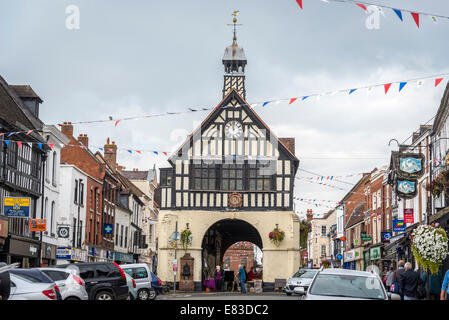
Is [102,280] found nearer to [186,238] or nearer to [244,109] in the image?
[186,238]

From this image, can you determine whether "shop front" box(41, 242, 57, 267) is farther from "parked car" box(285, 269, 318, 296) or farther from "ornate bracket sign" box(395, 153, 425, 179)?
"ornate bracket sign" box(395, 153, 425, 179)

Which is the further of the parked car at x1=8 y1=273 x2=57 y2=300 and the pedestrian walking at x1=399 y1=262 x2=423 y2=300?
the pedestrian walking at x1=399 y1=262 x2=423 y2=300

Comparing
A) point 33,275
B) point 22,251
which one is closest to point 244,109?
point 22,251

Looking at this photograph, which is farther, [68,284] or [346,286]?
[68,284]

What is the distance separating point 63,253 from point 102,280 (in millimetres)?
17666

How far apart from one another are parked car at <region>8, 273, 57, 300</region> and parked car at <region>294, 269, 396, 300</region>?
17.1 feet

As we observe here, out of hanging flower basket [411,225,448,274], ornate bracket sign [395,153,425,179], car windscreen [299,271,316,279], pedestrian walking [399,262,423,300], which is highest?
ornate bracket sign [395,153,425,179]

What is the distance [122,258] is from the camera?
2071 inches

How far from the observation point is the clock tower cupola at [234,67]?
45.0 m

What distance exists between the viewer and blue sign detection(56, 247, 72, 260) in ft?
120

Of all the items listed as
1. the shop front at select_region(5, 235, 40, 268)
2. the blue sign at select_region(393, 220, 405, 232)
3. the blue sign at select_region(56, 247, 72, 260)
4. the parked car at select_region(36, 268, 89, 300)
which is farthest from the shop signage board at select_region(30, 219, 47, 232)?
the blue sign at select_region(393, 220, 405, 232)

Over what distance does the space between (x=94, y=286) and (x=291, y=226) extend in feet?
66.9

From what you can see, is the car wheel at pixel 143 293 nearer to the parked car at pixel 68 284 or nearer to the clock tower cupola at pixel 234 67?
the parked car at pixel 68 284
